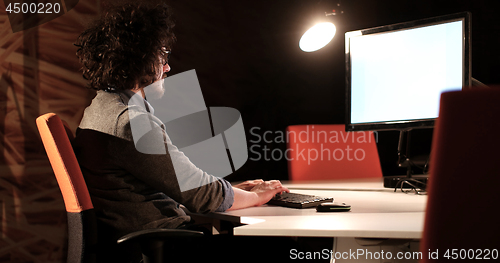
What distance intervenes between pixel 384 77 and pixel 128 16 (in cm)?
106

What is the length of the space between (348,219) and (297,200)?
0.26 meters

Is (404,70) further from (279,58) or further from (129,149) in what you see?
(279,58)

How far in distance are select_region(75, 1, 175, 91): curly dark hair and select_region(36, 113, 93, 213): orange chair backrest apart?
10.9 inches

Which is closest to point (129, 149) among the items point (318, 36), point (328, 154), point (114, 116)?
point (114, 116)

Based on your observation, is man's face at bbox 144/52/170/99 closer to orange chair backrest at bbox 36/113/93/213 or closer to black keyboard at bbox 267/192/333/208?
orange chair backrest at bbox 36/113/93/213

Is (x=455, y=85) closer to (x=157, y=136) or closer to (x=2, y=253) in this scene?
(x=157, y=136)

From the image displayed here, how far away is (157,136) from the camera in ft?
3.25

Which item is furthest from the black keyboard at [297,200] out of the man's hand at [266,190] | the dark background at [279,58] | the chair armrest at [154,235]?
the dark background at [279,58]

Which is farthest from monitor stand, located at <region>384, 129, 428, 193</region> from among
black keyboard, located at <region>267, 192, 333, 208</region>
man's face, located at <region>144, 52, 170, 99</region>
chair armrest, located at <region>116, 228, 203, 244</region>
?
man's face, located at <region>144, 52, 170, 99</region>

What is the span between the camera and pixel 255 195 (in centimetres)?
117

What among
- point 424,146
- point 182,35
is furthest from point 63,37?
point 424,146

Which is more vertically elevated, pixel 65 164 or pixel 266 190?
pixel 65 164

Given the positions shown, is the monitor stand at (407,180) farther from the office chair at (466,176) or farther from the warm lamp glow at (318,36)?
the office chair at (466,176)

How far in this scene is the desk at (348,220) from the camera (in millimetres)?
772
